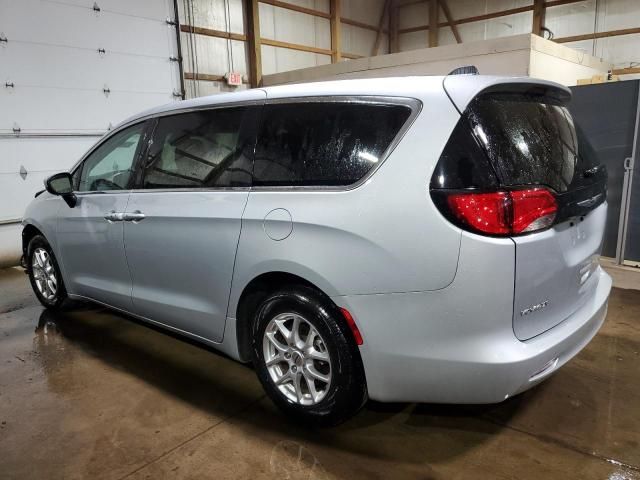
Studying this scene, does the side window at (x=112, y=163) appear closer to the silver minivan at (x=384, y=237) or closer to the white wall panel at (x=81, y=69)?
the silver minivan at (x=384, y=237)

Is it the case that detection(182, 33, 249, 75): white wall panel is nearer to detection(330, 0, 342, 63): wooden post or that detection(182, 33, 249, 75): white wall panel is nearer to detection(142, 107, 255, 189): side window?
detection(330, 0, 342, 63): wooden post

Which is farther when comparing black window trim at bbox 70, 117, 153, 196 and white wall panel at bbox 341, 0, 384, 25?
white wall panel at bbox 341, 0, 384, 25

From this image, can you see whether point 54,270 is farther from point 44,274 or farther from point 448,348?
point 448,348

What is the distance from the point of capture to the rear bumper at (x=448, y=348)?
1.80m

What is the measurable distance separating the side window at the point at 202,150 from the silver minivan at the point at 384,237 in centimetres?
1

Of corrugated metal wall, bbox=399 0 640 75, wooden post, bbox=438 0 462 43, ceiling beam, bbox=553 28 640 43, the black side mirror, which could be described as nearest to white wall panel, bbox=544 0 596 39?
corrugated metal wall, bbox=399 0 640 75

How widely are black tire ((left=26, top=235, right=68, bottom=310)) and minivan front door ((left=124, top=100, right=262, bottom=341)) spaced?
3.98 feet

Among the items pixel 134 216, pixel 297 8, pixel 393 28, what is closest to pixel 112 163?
pixel 134 216

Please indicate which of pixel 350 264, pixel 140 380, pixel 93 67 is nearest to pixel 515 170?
pixel 350 264

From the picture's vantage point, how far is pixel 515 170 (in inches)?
73.0

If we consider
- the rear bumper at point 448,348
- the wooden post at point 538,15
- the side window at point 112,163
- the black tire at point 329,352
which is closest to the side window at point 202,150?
the side window at point 112,163

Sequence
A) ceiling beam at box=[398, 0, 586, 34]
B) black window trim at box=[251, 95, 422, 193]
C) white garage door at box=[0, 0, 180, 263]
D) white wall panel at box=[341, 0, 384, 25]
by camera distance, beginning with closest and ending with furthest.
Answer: black window trim at box=[251, 95, 422, 193]
white garage door at box=[0, 0, 180, 263]
ceiling beam at box=[398, 0, 586, 34]
white wall panel at box=[341, 0, 384, 25]

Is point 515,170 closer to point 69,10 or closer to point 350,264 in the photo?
point 350,264

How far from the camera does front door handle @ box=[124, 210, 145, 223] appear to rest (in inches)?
113
